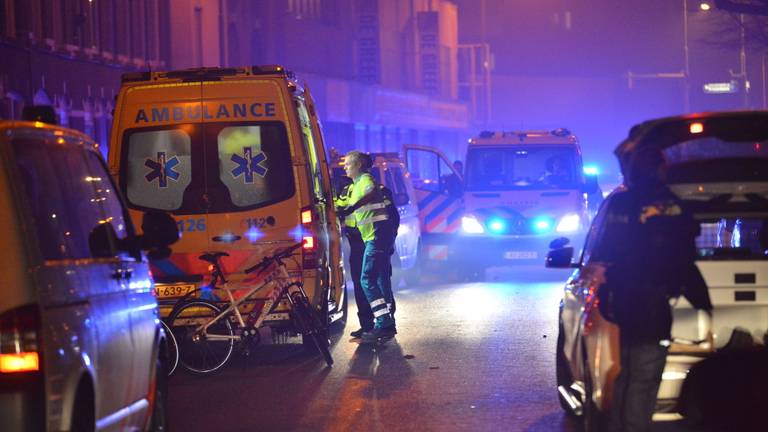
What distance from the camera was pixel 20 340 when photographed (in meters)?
5.01

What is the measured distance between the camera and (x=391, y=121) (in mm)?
42812

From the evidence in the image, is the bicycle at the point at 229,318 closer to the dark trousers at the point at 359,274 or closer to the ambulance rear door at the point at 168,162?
the ambulance rear door at the point at 168,162

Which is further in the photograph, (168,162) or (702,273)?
(168,162)

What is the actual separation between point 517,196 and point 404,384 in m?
9.84

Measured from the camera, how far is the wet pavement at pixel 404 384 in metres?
9.00

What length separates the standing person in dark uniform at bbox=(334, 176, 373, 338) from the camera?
13.5 m

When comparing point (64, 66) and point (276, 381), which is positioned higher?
point (64, 66)

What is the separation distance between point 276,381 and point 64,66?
48.6ft

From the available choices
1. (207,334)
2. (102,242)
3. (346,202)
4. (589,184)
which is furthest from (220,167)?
(589,184)

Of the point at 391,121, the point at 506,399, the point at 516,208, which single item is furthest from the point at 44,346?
the point at 391,121

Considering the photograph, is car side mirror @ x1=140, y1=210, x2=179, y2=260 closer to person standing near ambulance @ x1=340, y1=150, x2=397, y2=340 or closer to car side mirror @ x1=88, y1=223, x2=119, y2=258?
car side mirror @ x1=88, y1=223, x2=119, y2=258

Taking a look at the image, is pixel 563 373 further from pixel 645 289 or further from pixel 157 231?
pixel 157 231

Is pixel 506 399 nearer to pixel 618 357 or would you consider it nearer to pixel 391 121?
pixel 618 357

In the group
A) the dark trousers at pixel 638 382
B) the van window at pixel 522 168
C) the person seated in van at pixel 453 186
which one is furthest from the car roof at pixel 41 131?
the van window at pixel 522 168
